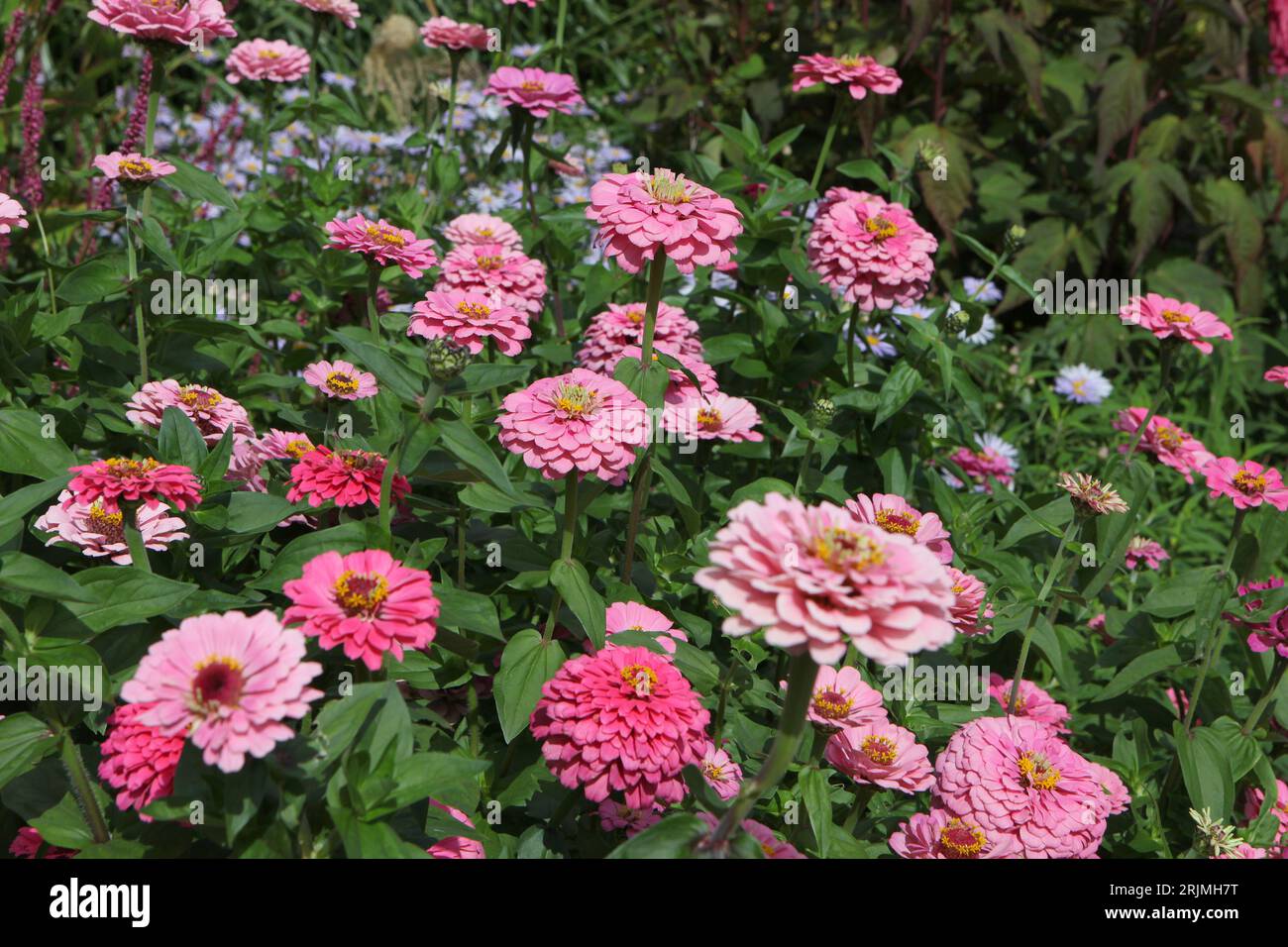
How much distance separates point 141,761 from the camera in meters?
1.17

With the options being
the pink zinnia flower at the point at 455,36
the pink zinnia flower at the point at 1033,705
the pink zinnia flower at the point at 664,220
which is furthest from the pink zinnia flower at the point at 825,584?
the pink zinnia flower at the point at 455,36

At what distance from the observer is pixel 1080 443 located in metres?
3.57

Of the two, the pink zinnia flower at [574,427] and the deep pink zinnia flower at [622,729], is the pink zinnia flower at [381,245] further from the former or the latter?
the deep pink zinnia flower at [622,729]

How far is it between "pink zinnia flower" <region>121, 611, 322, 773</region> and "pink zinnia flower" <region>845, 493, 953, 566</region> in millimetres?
973

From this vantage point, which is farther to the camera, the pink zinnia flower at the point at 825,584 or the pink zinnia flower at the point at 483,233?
the pink zinnia flower at the point at 483,233

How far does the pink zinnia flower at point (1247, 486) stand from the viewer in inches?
79.0

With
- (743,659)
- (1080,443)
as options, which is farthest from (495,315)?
(1080,443)

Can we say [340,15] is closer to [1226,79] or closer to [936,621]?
[936,621]

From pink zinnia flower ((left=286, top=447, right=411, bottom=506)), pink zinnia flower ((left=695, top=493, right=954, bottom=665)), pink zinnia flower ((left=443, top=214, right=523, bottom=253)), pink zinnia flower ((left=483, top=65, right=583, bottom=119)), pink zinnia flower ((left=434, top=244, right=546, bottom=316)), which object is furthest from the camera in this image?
pink zinnia flower ((left=483, top=65, right=583, bottom=119))

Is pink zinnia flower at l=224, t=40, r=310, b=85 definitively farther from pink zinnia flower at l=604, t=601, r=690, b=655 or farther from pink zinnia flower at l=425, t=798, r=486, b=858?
pink zinnia flower at l=425, t=798, r=486, b=858

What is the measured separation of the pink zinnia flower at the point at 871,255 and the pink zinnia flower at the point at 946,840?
3.32 feet

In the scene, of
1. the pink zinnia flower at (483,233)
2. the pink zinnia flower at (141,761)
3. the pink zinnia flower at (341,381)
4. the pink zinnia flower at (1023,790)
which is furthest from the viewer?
the pink zinnia flower at (483,233)

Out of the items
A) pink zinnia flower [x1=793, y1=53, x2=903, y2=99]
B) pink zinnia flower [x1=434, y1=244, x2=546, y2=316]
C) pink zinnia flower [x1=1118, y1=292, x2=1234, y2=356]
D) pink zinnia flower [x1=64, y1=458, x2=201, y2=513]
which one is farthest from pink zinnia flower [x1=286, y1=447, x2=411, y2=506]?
pink zinnia flower [x1=1118, y1=292, x2=1234, y2=356]

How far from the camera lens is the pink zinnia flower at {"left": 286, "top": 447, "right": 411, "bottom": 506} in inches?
59.7
